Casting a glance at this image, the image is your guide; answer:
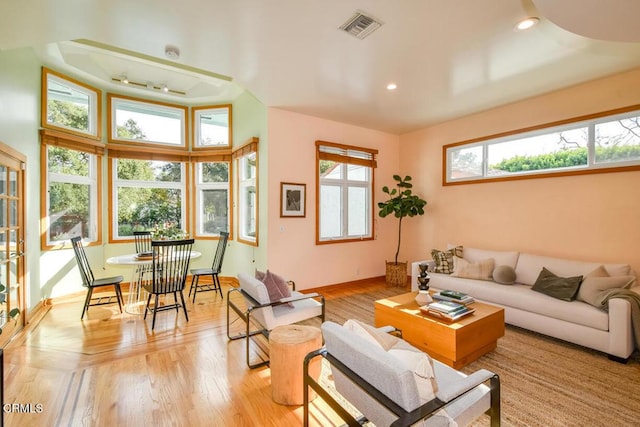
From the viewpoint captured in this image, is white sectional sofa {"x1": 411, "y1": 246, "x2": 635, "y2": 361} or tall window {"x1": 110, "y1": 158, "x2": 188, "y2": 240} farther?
tall window {"x1": 110, "y1": 158, "x2": 188, "y2": 240}

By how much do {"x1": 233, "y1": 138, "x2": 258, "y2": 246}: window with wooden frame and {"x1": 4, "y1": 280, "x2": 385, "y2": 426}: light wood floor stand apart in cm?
180

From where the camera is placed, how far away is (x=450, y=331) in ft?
7.76

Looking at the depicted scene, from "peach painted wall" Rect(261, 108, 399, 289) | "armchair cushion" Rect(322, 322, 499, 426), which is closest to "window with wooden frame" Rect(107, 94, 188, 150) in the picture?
"peach painted wall" Rect(261, 108, 399, 289)

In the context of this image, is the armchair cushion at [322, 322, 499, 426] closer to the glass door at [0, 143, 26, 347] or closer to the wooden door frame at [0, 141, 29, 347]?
the glass door at [0, 143, 26, 347]

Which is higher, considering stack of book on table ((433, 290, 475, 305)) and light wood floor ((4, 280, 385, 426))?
stack of book on table ((433, 290, 475, 305))

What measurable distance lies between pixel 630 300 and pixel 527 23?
268cm

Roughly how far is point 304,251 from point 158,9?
11.6 feet

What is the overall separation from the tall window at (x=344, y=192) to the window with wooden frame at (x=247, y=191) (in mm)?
1074

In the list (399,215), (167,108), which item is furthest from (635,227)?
(167,108)

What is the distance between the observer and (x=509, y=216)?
424 cm

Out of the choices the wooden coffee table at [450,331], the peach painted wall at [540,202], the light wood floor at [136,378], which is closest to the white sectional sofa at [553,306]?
the peach painted wall at [540,202]

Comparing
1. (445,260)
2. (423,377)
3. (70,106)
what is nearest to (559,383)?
(423,377)

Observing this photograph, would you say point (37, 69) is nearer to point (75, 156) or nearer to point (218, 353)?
point (75, 156)

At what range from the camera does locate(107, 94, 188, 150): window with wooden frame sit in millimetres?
4902
